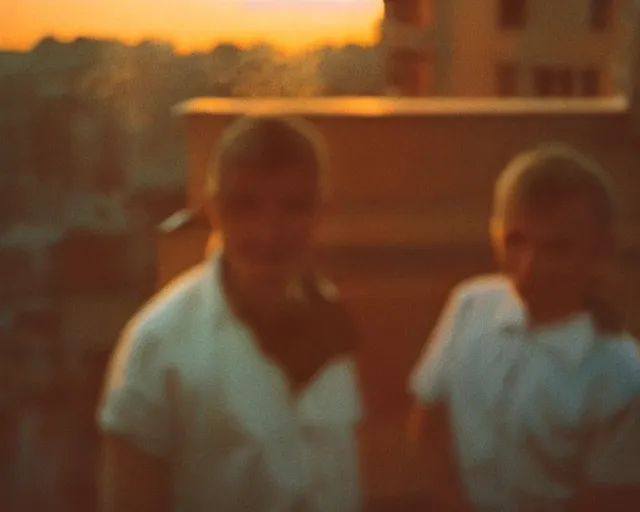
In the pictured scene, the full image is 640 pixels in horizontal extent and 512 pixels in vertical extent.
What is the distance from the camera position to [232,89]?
1248 mm

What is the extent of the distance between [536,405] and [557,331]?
9 cm

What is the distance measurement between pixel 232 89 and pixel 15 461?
824mm

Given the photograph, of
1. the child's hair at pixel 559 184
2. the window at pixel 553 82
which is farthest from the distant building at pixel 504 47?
the child's hair at pixel 559 184

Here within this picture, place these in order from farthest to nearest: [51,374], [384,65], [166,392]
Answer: [51,374]
[384,65]
[166,392]

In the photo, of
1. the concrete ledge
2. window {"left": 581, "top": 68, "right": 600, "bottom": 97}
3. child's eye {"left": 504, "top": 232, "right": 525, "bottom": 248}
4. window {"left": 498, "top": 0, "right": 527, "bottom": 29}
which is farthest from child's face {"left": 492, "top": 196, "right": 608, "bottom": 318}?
window {"left": 498, "top": 0, "right": 527, "bottom": 29}

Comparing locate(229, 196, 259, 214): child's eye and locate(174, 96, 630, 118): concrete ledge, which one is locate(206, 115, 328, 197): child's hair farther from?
locate(174, 96, 630, 118): concrete ledge

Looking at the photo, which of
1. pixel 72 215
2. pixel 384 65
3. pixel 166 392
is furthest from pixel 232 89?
pixel 166 392

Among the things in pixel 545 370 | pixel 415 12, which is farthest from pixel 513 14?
pixel 545 370

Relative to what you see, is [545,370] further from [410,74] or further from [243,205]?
[410,74]

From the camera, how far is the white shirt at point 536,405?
945mm

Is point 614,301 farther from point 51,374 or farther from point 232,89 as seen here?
point 51,374

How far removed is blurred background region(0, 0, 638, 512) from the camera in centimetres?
124

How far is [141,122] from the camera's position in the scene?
137 cm

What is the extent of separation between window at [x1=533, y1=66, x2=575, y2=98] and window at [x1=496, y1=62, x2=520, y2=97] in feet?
0.11
